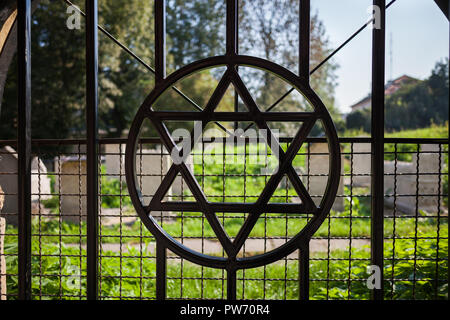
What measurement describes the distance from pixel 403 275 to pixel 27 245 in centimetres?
239

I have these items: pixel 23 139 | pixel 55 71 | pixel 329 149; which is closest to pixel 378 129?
pixel 329 149

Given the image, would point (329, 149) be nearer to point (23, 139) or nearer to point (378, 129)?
point (378, 129)

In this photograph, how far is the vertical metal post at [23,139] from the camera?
39.4 inches

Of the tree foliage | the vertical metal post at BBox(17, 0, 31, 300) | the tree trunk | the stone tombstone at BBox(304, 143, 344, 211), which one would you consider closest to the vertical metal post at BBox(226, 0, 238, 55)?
the vertical metal post at BBox(17, 0, 31, 300)

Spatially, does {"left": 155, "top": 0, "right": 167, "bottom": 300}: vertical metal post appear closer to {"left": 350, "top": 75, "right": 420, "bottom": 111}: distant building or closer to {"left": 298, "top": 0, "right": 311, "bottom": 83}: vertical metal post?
{"left": 298, "top": 0, "right": 311, "bottom": 83}: vertical metal post

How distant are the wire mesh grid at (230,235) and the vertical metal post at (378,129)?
21.7 inches

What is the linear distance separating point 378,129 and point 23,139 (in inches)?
39.7

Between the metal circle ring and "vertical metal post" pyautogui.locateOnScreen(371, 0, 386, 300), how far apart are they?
10 cm

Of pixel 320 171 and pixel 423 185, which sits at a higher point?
pixel 320 171

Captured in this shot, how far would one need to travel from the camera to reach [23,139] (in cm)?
100

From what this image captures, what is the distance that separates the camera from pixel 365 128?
9.96 metres

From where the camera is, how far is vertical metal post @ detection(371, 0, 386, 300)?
3.19 feet
